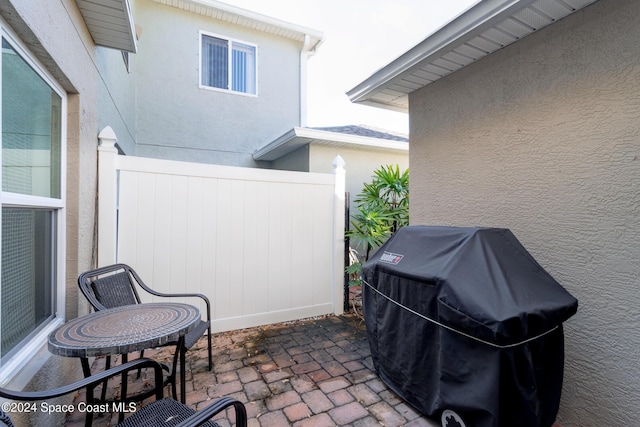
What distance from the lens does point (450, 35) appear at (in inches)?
95.4

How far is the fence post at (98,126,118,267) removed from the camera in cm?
315

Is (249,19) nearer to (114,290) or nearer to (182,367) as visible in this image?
(114,290)

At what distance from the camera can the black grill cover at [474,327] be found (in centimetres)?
167

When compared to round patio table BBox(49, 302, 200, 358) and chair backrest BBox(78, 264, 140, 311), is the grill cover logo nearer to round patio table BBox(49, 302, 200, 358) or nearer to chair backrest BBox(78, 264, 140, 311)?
round patio table BBox(49, 302, 200, 358)

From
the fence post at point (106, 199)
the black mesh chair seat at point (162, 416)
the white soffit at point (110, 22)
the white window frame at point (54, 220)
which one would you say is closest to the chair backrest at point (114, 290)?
the white window frame at point (54, 220)

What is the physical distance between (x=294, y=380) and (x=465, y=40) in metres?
→ 3.28

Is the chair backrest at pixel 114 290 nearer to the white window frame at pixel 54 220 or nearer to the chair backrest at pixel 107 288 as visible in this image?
the chair backrest at pixel 107 288

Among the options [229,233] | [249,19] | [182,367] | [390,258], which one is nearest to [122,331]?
[182,367]

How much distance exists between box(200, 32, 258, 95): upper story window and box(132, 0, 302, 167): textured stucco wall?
0.15 metres

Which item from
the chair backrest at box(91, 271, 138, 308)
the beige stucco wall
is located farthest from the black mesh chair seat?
the beige stucco wall

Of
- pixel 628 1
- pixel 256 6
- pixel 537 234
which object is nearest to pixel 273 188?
pixel 537 234

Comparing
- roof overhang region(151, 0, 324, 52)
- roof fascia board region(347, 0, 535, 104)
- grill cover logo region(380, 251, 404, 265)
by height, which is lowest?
grill cover logo region(380, 251, 404, 265)

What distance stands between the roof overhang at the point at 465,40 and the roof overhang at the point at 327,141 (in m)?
2.42

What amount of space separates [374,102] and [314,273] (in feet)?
8.20
